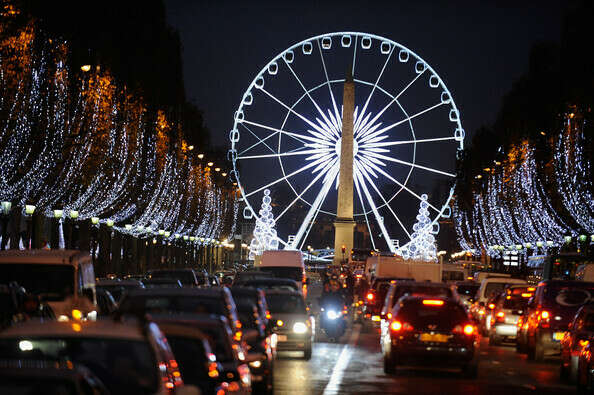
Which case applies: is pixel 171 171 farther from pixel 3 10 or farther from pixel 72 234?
pixel 3 10

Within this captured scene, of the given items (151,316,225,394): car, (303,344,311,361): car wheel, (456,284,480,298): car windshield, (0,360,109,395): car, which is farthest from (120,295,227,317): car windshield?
(456,284,480,298): car windshield

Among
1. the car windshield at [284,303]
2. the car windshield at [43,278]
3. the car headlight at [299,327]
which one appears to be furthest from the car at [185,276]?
the car windshield at [43,278]

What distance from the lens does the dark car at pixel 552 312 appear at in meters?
28.1

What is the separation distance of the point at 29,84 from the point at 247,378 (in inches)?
1302

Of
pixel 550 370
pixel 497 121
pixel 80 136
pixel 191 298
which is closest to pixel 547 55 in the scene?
pixel 497 121

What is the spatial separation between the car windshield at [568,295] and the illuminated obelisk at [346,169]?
62406mm

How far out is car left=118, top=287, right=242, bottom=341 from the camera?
15.6 m

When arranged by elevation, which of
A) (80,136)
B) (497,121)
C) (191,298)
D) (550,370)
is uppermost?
(497,121)

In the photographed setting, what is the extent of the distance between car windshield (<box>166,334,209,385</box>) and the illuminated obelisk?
3137 inches

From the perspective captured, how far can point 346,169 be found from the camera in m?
98.7

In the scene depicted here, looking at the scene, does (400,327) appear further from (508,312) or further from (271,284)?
(508,312)

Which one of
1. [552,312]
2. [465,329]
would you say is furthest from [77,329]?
[552,312]

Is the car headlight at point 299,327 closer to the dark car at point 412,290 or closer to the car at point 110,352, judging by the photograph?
the dark car at point 412,290

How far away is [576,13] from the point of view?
7375cm
